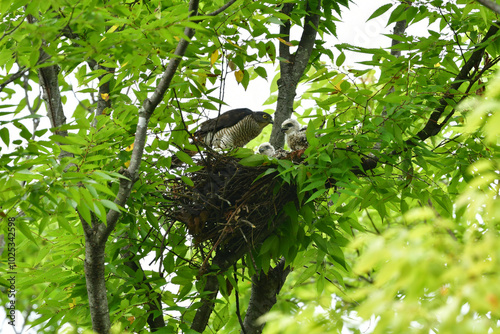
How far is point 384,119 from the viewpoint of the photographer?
372 centimetres

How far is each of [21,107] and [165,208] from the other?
59.7 inches

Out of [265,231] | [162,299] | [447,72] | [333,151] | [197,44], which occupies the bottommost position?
[162,299]

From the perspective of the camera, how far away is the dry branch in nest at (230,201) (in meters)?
4.23

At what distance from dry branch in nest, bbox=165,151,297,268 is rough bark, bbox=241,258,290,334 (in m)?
0.85

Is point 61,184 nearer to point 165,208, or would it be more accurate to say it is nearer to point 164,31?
point 164,31

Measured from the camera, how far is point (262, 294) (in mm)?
5203

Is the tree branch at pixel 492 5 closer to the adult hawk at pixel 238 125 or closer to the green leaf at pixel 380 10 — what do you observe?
the green leaf at pixel 380 10

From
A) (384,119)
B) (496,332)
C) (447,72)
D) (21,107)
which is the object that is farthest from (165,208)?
(496,332)

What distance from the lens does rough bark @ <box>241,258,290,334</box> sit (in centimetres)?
516

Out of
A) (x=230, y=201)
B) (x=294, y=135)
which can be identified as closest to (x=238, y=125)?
(x=294, y=135)

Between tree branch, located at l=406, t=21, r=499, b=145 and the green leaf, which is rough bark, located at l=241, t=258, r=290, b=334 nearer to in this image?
tree branch, located at l=406, t=21, r=499, b=145

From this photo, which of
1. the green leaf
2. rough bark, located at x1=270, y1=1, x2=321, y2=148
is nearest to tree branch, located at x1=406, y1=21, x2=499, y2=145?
the green leaf

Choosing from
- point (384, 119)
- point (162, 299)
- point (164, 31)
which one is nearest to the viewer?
point (164, 31)

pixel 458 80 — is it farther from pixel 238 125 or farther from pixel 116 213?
pixel 238 125
